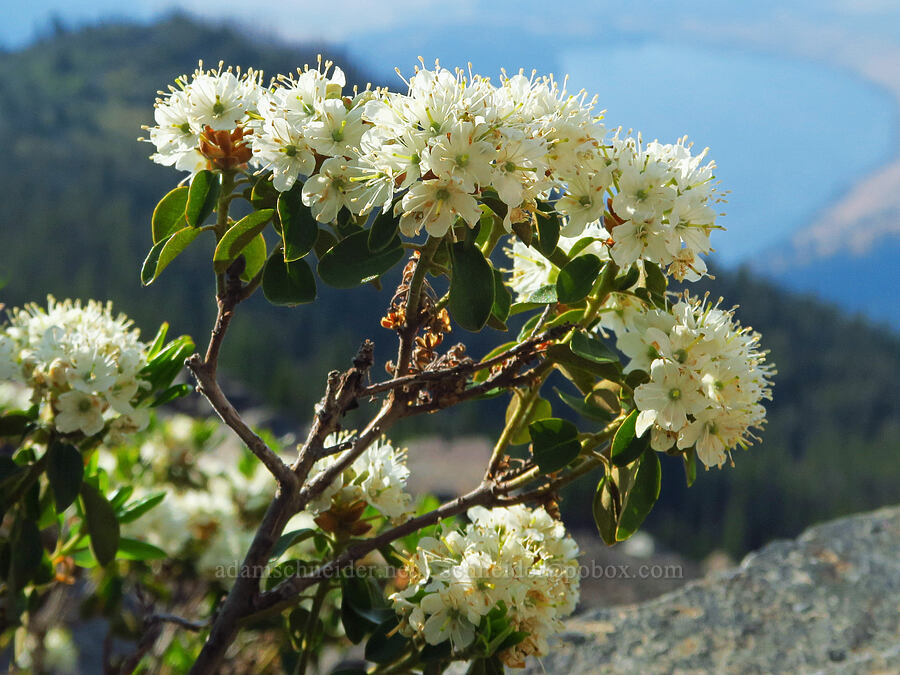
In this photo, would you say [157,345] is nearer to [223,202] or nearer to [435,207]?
[223,202]

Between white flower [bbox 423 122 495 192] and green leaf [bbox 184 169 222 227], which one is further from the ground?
green leaf [bbox 184 169 222 227]

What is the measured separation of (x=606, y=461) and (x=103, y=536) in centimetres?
67

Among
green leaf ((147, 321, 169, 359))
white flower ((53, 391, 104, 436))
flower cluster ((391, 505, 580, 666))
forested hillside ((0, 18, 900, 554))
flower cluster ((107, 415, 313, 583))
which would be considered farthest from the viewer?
forested hillside ((0, 18, 900, 554))

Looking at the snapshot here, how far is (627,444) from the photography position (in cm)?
89

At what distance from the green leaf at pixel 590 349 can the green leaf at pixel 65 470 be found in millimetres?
629

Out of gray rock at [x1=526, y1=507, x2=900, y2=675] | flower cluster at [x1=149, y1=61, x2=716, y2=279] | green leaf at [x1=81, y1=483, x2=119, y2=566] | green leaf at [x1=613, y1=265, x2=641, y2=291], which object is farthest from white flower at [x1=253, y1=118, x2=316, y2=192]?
gray rock at [x1=526, y1=507, x2=900, y2=675]

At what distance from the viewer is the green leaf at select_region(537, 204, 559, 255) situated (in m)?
0.85

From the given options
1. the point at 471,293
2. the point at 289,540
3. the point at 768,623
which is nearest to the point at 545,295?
the point at 471,293

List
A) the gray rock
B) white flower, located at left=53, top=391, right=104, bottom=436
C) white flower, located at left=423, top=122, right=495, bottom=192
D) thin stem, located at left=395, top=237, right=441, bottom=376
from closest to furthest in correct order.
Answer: white flower, located at left=423, top=122, right=495, bottom=192
thin stem, located at left=395, top=237, right=441, bottom=376
white flower, located at left=53, top=391, right=104, bottom=436
the gray rock

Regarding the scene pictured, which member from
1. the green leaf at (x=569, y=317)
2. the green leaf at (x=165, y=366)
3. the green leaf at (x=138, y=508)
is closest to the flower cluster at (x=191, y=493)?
the green leaf at (x=138, y=508)

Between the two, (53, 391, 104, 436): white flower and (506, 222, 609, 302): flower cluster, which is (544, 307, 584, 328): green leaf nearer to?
(506, 222, 609, 302): flower cluster

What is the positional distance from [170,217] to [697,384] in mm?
584

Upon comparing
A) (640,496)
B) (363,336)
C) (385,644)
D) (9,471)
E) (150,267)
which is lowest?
(385,644)

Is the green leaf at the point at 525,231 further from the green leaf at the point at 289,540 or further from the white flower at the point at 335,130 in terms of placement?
the green leaf at the point at 289,540
